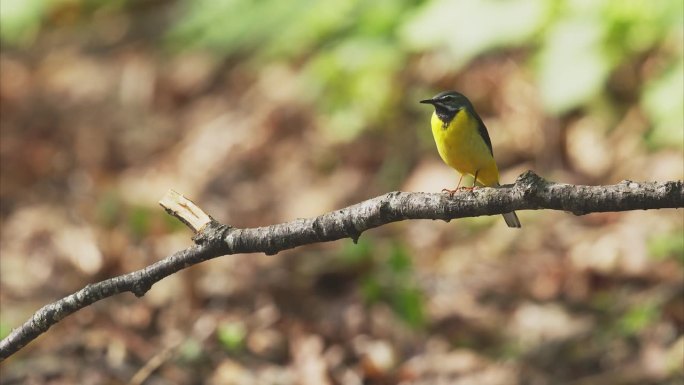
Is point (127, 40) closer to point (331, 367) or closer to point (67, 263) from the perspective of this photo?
point (67, 263)

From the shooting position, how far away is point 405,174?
26.1ft

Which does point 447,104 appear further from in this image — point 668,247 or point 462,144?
point 668,247

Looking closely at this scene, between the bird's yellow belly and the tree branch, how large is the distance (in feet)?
3.36

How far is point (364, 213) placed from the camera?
10.4ft

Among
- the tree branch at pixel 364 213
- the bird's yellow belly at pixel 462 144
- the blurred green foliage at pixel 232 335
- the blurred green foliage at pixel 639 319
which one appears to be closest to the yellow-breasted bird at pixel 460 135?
the bird's yellow belly at pixel 462 144

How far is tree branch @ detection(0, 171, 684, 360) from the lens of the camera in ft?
8.96

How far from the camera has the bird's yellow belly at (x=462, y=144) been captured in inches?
162

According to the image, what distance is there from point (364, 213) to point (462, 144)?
1.13 m

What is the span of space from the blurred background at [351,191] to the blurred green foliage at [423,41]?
24 millimetres

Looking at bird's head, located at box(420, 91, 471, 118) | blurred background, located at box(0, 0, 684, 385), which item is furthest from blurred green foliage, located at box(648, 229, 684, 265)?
bird's head, located at box(420, 91, 471, 118)

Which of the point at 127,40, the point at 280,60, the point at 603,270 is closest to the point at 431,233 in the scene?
the point at 603,270

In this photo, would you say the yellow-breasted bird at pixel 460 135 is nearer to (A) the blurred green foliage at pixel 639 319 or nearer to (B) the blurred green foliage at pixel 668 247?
(A) the blurred green foliage at pixel 639 319

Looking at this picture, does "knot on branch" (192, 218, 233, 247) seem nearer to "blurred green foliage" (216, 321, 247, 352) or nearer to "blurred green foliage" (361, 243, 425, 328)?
"blurred green foliage" (216, 321, 247, 352)

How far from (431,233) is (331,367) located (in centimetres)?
230
